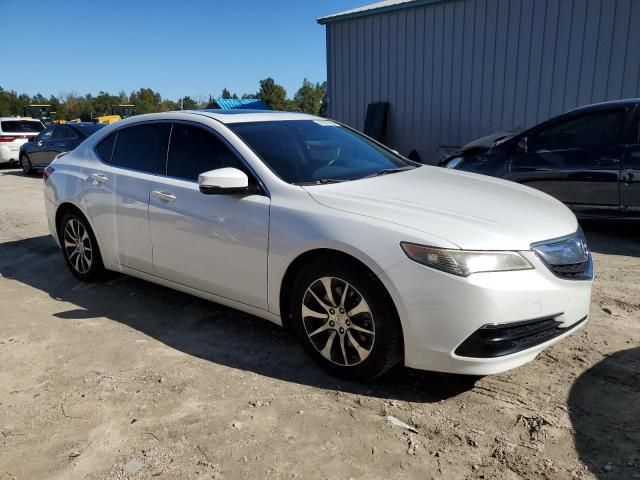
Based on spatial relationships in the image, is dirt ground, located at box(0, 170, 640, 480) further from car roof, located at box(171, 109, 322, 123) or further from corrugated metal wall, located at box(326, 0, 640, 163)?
corrugated metal wall, located at box(326, 0, 640, 163)

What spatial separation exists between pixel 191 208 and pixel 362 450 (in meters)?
2.00

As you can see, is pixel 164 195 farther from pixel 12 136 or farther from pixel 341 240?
pixel 12 136

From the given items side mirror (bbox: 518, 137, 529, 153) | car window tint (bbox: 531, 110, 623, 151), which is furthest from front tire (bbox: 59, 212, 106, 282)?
car window tint (bbox: 531, 110, 623, 151)

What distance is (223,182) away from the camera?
10.8ft

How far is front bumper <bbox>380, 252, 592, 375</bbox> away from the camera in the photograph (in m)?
2.62

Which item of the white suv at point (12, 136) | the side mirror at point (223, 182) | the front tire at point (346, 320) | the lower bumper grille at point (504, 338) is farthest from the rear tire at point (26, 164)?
the lower bumper grille at point (504, 338)

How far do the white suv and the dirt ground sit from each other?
14468 millimetres

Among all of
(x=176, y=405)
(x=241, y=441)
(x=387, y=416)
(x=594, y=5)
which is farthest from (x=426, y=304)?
(x=594, y=5)

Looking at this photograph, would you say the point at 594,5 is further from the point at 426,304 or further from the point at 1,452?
the point at 1,452

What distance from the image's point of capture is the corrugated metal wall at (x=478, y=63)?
9609 millimetres

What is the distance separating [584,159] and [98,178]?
5.04 meters

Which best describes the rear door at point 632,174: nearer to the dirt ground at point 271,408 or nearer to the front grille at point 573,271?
the dirt ground at point 271,408

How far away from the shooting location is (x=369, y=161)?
405 cm

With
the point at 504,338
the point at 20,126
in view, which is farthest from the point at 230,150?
the point at 20,126
